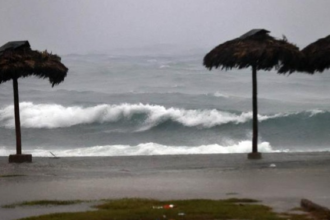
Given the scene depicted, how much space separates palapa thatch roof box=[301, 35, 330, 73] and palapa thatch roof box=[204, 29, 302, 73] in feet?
0.81

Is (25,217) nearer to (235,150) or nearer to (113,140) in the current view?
(235,150)

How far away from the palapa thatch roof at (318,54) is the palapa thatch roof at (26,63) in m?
5.95

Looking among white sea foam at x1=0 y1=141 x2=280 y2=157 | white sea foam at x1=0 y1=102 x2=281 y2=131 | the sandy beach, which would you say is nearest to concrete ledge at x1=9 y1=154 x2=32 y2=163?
the sandy beach

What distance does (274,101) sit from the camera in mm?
51656

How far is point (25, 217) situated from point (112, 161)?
10.6 meters

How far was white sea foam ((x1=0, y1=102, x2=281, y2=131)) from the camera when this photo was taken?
145 ft

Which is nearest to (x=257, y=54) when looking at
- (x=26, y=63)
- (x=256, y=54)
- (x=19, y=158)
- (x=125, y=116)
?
(x=256, y=54)

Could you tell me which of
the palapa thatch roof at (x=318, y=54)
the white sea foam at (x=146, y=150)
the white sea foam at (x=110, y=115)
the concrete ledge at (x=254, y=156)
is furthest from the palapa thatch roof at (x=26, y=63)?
the white sea foam at (x=110, y=115)

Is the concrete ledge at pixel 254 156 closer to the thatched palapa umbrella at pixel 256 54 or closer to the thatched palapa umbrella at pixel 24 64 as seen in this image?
the thatched palapa umbrella at pixel 256 54

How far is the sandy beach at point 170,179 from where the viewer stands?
1595cm

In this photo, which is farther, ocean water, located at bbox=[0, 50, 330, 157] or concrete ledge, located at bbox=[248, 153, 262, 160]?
ocean water, located at bbox=[0, 50, 330, 157]

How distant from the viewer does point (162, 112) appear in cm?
4619

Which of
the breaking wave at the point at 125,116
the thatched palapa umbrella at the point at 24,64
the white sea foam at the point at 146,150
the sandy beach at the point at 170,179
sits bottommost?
the sandy beach at the point at 170,179

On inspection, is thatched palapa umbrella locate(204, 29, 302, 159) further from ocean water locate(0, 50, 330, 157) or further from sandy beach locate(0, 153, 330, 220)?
ocean water locate(0, 50, 330, 157)
